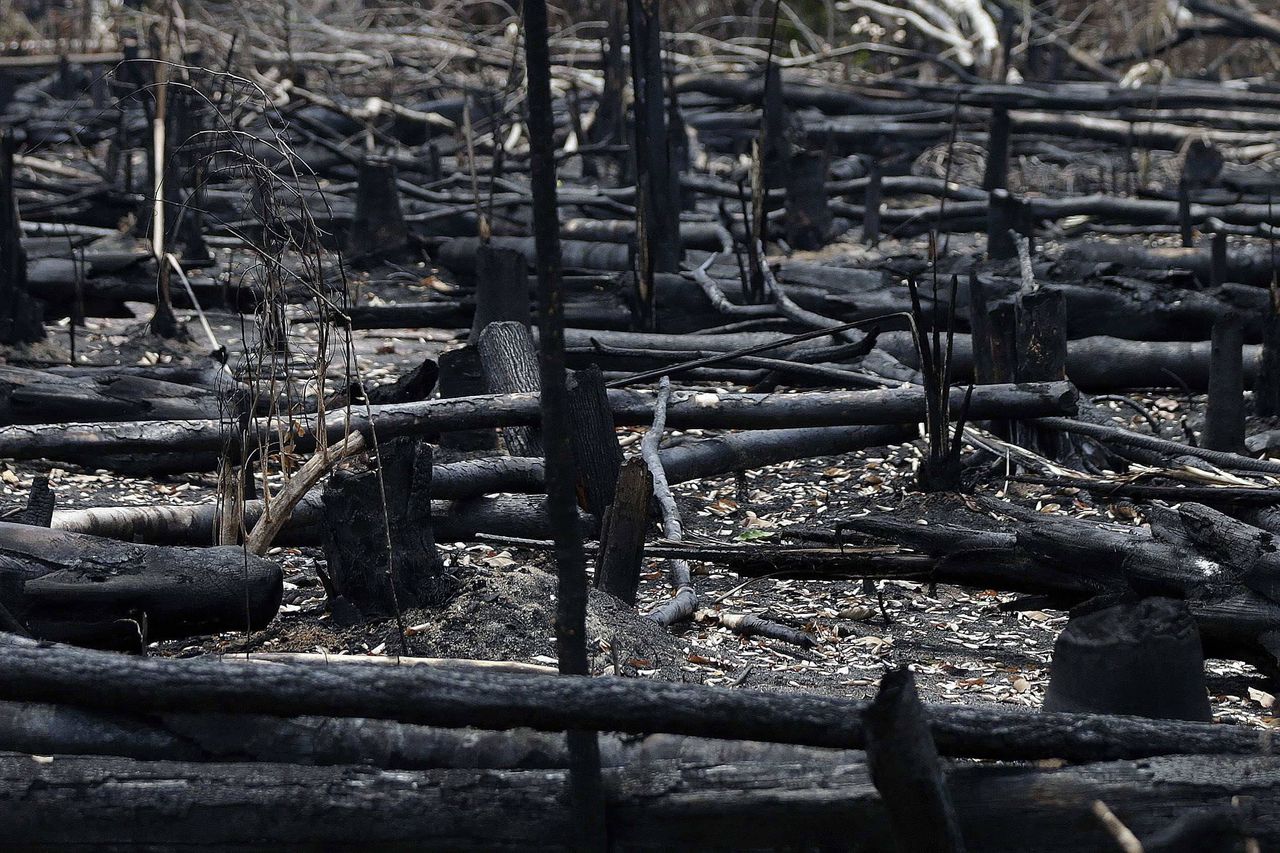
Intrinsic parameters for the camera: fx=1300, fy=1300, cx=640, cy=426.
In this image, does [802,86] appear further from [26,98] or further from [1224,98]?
[26,98]

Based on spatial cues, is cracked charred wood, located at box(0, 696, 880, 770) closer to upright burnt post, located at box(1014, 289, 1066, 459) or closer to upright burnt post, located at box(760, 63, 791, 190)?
upright burnt post, located at box(1014, 289, 1066, 459)

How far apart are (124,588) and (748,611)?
6.60ft

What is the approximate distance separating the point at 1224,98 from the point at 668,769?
14.3m

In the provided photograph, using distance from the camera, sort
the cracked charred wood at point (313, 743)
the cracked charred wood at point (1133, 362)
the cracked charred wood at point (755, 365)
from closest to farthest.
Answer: the cracked charred wood at point (313, 743), the cracked charred wood at point (755, 365), the cracked charred wood at point (1133, 362)

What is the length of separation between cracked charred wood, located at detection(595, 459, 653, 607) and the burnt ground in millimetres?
164

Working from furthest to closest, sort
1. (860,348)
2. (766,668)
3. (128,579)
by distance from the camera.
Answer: (860,348)
(766,668)
(128,579)

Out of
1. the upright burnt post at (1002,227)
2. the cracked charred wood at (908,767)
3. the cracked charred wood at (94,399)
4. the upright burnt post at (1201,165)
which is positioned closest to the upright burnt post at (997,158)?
the upright burnt post at (1201,165)

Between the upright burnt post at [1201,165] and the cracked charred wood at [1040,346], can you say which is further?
the upright burnt post at [1201,165]

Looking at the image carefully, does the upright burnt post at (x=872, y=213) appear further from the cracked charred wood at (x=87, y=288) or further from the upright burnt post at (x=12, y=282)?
the upright burnt post at (x=12, y=282)

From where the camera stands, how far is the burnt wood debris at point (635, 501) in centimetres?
217

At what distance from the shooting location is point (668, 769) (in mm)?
2221

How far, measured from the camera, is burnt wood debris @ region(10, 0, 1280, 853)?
2.17 meters

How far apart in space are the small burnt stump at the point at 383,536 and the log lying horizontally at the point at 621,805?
5.48 feet

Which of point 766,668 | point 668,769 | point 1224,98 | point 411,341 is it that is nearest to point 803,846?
point 668,769
